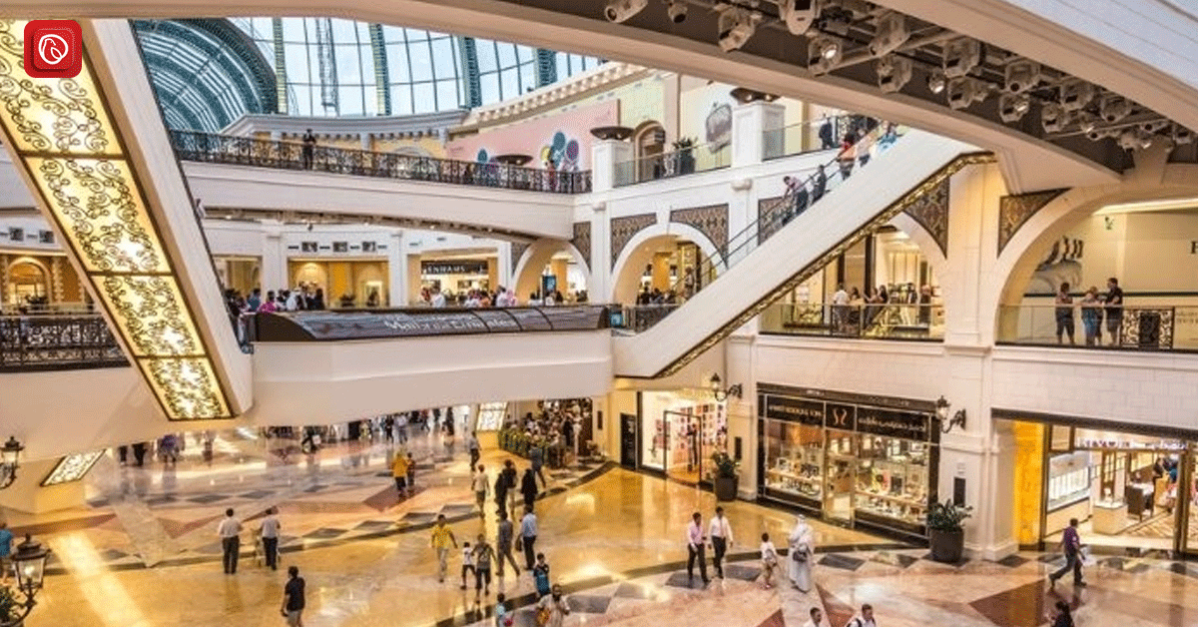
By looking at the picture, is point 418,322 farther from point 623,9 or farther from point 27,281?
point 27,281

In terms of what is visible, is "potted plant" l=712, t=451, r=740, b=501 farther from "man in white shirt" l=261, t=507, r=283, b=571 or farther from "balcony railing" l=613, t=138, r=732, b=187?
"man in white shirt" l=261, t=507, r=283, b=571

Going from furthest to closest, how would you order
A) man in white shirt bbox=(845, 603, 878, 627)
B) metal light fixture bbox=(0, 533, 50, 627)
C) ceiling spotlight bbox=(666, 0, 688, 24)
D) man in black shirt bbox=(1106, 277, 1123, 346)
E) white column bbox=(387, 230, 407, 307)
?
white column bbox=(387, 230, 407, 307)
man in black shirt bbox=(1106, 277, 1123, 346)
metal light fixture bbox=(0, 533, 50, 627)
man in white shirt bbox=(845, 603, 878, 627)
ceiling spotlight bbox=(666, 0, 688, 24)

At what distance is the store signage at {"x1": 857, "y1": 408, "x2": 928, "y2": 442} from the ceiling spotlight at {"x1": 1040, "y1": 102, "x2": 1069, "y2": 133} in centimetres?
649

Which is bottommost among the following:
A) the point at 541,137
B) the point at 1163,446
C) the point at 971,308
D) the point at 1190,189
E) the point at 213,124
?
the point at 1163,446

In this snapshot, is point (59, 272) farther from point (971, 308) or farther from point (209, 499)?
point (971, 308)

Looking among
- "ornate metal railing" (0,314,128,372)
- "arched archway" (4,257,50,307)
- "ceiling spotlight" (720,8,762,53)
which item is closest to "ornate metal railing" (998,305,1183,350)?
"ceiling spotlight" (720,8,762,53)

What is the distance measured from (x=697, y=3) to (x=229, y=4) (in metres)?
2.71

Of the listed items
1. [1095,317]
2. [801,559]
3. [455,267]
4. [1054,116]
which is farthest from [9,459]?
[455,267]

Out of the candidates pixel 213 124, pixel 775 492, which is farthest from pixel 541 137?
pixel 213 124

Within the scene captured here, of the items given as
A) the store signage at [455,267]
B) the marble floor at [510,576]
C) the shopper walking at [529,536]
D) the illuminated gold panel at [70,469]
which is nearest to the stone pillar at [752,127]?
the marble floor at [510,576]

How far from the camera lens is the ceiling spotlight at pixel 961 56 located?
5.62m

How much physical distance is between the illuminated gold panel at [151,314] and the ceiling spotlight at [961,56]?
284 inches

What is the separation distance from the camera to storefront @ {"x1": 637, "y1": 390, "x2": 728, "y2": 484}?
56.4 feet

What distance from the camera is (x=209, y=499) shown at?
15.5 meters
